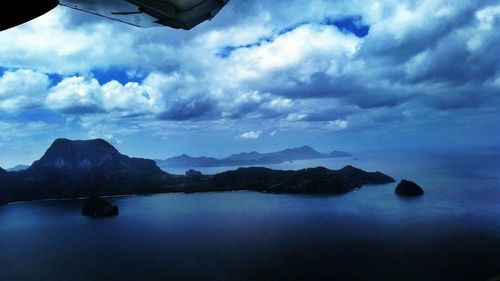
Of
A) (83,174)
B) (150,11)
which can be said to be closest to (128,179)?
(83,174)

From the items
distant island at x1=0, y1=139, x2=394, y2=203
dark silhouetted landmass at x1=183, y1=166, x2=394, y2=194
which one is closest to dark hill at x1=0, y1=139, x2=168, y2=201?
distant island at x1=0, y1=139, x2=394, y2=203

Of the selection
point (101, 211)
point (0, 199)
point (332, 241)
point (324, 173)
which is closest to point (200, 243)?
point (332, 241)

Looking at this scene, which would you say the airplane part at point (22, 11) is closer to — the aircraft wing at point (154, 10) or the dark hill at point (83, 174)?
the aircraft wing at point (154, 10)

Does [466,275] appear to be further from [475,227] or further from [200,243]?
[200,243]

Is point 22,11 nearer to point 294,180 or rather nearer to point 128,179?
point 294,180

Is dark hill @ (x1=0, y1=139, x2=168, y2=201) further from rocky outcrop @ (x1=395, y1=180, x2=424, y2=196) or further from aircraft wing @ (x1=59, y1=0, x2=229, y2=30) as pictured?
aircraft wing @ (x1=59, y1=0, x2=229, y2=30)

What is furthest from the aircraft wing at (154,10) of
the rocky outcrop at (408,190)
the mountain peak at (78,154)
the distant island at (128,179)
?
the mountain peak at (78,154)

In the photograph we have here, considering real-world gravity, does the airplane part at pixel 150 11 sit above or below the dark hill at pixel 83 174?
below
